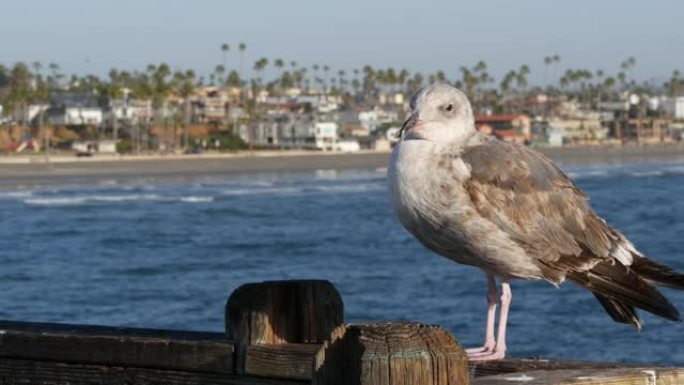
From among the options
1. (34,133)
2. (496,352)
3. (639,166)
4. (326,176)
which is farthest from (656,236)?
(34,133)

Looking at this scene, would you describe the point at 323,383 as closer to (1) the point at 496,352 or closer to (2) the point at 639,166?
(1) the point at 496,352

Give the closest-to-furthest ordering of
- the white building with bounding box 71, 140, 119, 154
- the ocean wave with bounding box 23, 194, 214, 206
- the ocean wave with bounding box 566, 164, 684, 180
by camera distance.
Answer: the ocean wave with bounding box 23, 194, 214, 206, the ocean wave with bounding box 566, 164, 684, 180, the white building with bounding box 71, 140, 119, 154

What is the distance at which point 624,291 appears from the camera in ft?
18.8

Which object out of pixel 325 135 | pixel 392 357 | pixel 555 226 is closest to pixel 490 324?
pixel 555 226

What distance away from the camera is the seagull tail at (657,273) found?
214 inches

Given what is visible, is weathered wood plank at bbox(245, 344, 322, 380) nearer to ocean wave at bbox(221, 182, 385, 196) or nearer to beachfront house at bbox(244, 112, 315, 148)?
ocean wave at bbox(221, 182, 385, 196)

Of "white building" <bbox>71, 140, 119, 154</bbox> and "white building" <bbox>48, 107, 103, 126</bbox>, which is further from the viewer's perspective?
"white building" <bbox>48, 107, 103, 126</bbox>

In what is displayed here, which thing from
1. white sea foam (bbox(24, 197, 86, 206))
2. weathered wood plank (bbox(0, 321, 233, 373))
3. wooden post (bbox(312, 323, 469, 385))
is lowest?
white sea foam (bbox(24, 197, 86, 206))

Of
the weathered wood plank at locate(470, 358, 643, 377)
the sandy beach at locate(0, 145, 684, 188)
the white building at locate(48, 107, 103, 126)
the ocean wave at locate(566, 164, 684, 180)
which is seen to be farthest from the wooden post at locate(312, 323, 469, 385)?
the white building at locate(48, 107, 103, 126)

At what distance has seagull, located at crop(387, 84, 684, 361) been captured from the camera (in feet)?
18.1

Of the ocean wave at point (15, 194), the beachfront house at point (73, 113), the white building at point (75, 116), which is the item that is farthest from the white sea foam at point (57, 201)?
the white building at point (75, 116)

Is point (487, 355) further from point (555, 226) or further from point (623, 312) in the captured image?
point (623, 312)

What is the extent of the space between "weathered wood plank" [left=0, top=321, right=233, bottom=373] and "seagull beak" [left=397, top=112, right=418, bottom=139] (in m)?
1.10

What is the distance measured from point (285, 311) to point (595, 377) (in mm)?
1153
